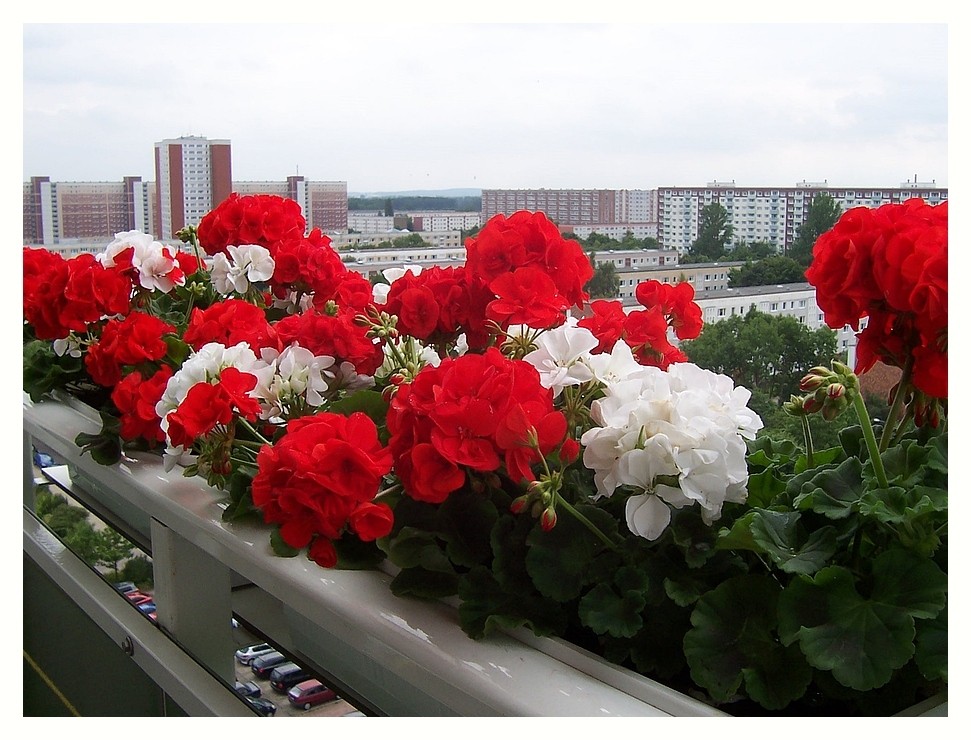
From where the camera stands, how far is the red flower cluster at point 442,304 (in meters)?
0.86

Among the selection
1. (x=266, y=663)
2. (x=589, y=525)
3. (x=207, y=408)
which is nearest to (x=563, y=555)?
(x=589, y=525)

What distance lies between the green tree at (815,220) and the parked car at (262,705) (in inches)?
31.0

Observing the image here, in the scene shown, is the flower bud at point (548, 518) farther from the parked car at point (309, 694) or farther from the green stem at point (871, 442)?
the parked car at point (309, 694)

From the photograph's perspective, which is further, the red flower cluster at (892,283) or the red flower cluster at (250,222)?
the red flower cluster at (250,222)

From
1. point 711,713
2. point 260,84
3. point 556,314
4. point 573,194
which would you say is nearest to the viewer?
point 711,713

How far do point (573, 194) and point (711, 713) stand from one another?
35.9 inches

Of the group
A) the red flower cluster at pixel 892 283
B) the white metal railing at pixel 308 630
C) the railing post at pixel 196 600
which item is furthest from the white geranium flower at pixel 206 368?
the red flower cluster at pixel 892 283

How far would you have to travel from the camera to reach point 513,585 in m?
0.70

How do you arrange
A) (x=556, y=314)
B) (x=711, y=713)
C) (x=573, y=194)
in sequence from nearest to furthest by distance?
(x=711, y=713) < (x=556, y=314) < (x=573, y=194)

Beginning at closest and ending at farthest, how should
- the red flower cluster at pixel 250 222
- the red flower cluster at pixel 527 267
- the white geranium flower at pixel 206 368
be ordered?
the red flower cluster at pixel 527 267
the white geranium flower at pixel 206 368
the red flower cluster at pixel 250 222

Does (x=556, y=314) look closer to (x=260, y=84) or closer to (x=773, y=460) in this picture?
(x=773, y=460)

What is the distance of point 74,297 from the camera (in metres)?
1.26

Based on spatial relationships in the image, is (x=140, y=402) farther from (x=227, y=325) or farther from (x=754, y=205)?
(x=754, y=205)

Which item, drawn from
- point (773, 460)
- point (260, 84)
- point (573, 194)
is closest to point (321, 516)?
point (773, 460)
